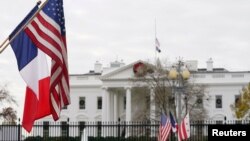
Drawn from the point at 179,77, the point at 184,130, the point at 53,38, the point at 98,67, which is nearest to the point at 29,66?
the point at 53,38

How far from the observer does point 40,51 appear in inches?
556

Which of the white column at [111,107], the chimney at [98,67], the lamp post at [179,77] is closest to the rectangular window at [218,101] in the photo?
the white column at [111,107]

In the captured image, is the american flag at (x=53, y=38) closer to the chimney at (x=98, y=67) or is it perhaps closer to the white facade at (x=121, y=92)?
the white facade at (x=121, y=92)

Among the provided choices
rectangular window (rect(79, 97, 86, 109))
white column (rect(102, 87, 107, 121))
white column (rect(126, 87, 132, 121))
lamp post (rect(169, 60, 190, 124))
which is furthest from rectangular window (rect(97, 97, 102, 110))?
lamp post (rect(169, 60, 190, 124))

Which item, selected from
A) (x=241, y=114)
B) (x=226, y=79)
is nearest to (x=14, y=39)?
(x=241, y=114)

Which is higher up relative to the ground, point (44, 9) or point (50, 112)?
point (44, 9)

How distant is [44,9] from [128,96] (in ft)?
240

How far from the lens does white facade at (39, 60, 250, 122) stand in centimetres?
8794

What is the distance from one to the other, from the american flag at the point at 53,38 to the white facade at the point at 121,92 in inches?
2620

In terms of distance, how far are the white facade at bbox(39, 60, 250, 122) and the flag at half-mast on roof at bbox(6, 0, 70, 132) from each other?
66.6 metres

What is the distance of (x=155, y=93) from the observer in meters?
67.1

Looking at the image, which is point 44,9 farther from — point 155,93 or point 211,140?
point 155,93

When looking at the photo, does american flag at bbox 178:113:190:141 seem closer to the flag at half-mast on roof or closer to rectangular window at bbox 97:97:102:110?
the flag at half-mast on roof

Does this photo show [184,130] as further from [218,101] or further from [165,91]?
[218,101]
